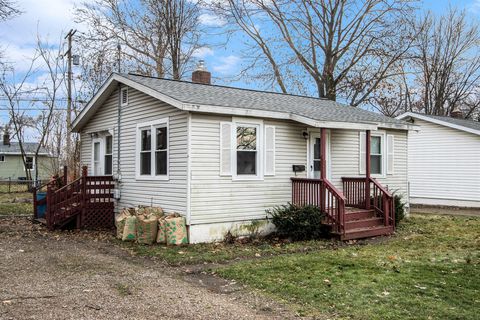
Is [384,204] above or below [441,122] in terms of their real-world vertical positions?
below

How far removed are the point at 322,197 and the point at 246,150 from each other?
6.98 feet

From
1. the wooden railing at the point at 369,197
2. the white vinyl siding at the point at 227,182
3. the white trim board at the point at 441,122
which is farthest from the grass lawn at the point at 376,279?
the white trim board at the point at 441,122

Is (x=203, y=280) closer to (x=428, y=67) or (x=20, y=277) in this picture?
(x=20, y=277)

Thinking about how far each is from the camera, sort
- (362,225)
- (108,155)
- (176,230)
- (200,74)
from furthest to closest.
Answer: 1. (200,74)
2. (108,155)
3. (362,225)
4. (176,230)

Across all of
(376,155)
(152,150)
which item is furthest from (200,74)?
(376,155)

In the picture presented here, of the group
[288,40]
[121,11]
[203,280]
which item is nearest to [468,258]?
[203,280]

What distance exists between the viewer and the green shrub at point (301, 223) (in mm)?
10156

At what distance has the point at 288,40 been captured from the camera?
88.4 ft

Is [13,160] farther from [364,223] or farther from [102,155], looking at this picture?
[364,223]

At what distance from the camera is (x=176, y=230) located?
946cm

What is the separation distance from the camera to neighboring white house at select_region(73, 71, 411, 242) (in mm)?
9797

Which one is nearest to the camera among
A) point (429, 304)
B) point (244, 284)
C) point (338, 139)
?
point (429, 304)

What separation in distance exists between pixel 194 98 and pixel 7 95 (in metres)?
19.4

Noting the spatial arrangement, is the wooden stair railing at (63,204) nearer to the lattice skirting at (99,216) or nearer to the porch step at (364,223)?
the lattice skirting at (99,216)
